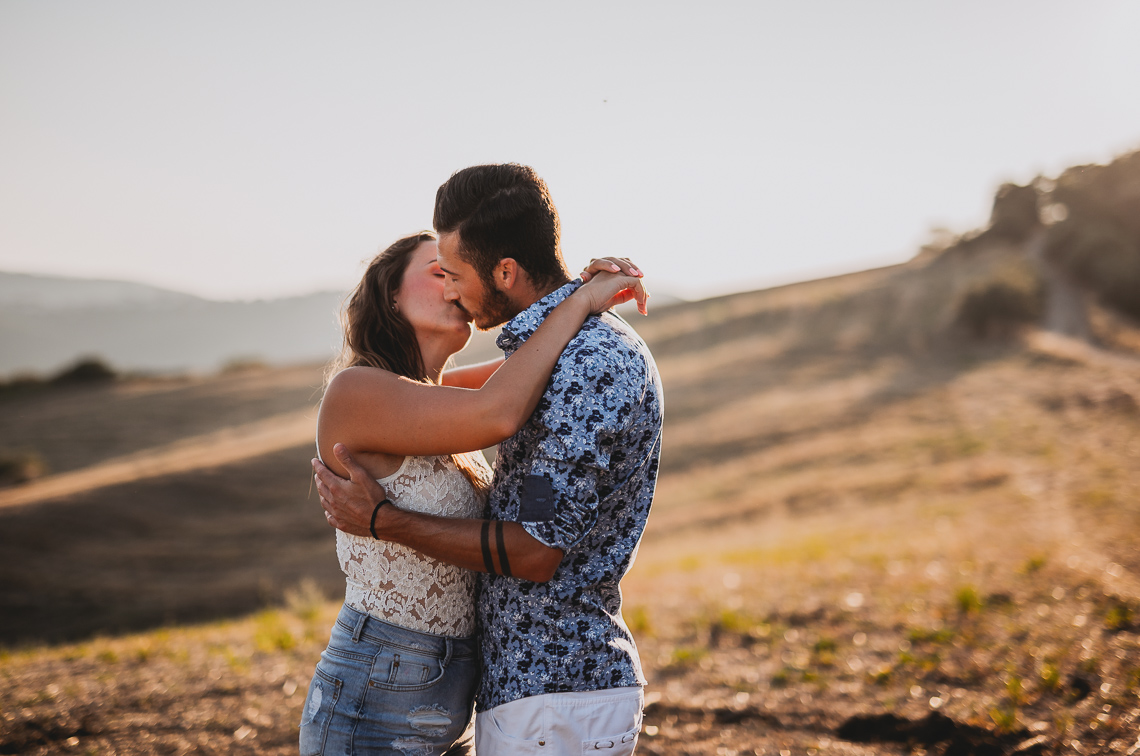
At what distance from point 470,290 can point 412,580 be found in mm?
956

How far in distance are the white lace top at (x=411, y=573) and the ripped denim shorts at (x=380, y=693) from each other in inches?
1.7

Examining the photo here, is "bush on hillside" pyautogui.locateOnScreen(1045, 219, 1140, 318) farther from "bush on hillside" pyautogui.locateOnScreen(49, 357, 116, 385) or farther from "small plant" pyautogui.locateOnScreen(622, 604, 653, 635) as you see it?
"bush on hillside" pyautogui.locateOnScreen(49, 357, 116, 385)

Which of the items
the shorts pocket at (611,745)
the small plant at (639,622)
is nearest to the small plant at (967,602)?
the small plant at (639,622)

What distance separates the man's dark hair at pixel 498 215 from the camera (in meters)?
2.13

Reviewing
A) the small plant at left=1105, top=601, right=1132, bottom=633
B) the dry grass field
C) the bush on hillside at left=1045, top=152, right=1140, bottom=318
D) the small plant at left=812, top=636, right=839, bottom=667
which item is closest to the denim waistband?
the dry grass field

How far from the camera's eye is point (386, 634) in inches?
91.7

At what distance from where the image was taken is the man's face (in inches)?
87.4

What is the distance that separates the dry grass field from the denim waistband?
2486 millimetres

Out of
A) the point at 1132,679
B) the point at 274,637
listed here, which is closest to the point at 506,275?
the point at 1132,679

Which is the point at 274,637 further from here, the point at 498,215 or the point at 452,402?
the point at 498,215

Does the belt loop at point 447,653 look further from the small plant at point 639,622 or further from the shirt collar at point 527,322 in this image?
the small plant at point 639,622

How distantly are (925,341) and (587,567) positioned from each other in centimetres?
3659

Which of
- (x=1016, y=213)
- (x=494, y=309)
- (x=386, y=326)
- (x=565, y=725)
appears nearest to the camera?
(x=565, y=725)

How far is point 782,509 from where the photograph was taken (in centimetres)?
1669
